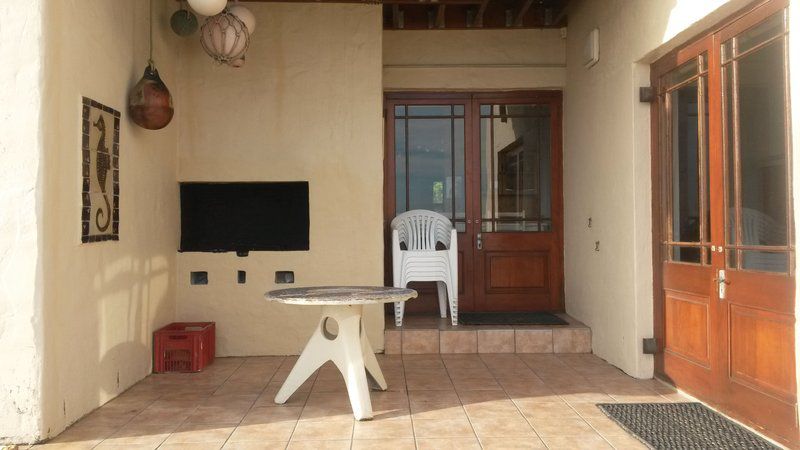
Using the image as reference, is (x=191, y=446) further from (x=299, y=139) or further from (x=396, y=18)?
(x=396, y=18)

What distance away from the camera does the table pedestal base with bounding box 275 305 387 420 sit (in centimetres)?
357

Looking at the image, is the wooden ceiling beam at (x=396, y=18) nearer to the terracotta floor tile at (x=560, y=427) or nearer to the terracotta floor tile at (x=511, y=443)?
the terracotta floor tile at (x=560, y=427)

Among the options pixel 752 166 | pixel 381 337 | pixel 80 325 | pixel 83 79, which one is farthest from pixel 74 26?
pixel 752 166

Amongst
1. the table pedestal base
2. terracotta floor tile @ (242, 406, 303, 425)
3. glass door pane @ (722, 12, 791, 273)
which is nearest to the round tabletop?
the table pedestal base

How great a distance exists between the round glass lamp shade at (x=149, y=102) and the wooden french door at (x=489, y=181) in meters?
2.29

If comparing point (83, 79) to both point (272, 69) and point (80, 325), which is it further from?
point (272, 69)

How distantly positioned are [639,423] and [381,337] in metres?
2.34

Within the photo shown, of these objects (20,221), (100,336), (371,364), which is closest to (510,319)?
(371,364)

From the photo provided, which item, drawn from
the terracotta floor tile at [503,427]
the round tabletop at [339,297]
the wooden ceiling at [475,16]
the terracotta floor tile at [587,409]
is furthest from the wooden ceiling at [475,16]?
the terracotta floor tile at [503,427]

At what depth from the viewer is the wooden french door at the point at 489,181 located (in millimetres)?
6250

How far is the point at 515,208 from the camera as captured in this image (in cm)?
627

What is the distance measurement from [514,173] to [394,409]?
307 cm

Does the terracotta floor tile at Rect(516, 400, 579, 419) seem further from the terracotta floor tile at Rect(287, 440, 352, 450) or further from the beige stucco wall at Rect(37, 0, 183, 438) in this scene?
the beige stucco wall at Rect(37, 0, 183, 438)

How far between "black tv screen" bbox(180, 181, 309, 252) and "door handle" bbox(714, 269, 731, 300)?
3.03 metres
